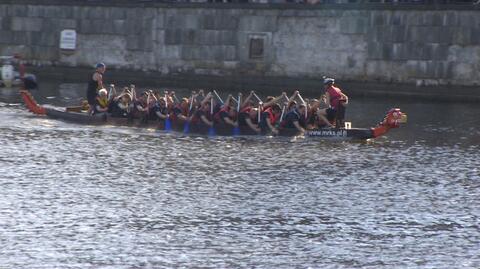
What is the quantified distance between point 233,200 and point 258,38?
27132mm

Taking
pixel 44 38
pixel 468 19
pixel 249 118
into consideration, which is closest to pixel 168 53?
pixel 44 38

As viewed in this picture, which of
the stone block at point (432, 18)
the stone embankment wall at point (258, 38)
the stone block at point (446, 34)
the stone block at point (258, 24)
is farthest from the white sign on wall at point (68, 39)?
the stone block at point (446, 34)

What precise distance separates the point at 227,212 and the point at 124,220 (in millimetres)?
2271

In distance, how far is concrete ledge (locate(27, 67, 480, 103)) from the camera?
154ft

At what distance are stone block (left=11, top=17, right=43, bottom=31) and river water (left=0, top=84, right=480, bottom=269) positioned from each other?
20.1 meters

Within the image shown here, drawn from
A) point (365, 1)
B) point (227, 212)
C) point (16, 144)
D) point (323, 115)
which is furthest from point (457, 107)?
point (227, 212)

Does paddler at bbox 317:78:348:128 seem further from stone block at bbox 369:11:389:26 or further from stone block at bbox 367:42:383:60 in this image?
stone block at bbox 369:11:389:26

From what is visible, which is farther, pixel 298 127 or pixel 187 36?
pixel 187 36

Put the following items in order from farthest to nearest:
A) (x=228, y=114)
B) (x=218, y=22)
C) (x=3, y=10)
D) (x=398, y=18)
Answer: (x=3, y=10)
(x=218, y=22)
(x=398, y=18)
(x=228, y=114)

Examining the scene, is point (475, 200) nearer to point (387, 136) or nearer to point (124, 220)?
point (124, 220)

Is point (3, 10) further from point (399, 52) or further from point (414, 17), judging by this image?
point (414, 17)

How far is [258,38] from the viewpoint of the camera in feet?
170

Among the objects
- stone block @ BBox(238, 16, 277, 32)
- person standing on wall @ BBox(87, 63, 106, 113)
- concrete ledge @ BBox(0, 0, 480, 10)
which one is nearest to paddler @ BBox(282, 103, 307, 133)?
person standing on wall @ BBox(87, 63, 106, 113)

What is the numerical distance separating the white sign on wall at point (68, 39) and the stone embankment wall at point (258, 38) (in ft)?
0.75
